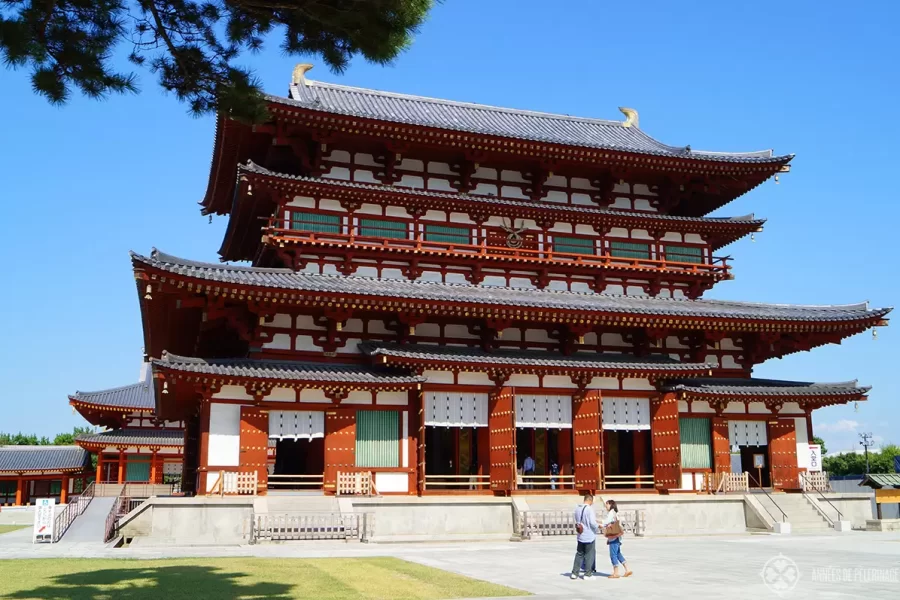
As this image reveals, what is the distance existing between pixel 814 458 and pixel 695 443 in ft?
16.2

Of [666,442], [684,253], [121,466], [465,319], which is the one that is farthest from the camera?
[121,466]

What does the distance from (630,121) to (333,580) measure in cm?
2929

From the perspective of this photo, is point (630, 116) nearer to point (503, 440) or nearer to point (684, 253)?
point (684, 253)

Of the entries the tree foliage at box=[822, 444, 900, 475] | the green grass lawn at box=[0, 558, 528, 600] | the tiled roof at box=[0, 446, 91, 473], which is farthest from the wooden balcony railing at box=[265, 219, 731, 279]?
the tree foliage at box=[822, 444, 900, 475]

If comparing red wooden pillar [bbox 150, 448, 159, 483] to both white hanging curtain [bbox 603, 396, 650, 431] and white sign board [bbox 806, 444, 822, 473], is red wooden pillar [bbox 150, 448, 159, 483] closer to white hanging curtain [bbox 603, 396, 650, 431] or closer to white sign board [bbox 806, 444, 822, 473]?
white hanging curtain [bbox 603, 396, 650, 431]

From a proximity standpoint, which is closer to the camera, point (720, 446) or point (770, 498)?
point (770, 498)

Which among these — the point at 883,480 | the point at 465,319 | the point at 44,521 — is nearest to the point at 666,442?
the point at 883,480

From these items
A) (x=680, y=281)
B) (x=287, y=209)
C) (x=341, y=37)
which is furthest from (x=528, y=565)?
(x=680, y=281)

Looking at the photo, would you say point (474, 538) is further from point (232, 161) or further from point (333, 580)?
point (232, 161)

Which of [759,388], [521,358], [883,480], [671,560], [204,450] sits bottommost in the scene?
[671,560]

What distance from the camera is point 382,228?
28.9 metres

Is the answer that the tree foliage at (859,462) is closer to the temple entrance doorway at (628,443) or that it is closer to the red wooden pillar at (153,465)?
the temple entrance doorway at (628,443)

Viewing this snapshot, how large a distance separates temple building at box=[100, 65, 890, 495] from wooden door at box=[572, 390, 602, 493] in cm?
7

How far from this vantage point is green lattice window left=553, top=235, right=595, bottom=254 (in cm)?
3096
